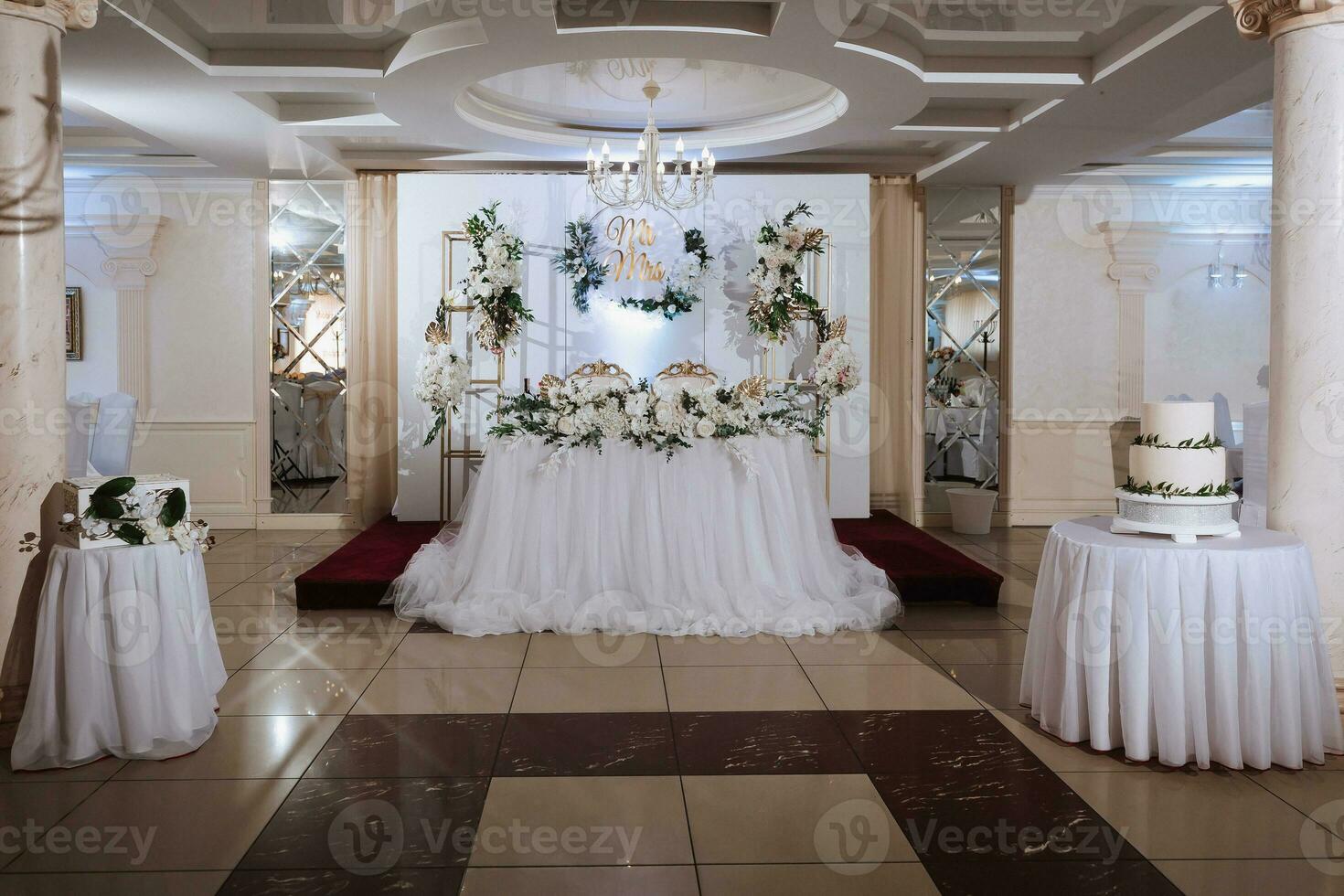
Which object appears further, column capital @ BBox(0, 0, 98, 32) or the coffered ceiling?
the coffered ceiling

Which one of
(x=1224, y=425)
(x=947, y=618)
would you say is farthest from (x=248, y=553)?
(x=1224, y=425)

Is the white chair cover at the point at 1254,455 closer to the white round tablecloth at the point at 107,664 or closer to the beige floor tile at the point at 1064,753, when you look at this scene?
the beige floor tile at the point at 1064,753

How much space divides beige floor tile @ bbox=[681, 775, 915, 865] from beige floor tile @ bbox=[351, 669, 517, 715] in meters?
1.10

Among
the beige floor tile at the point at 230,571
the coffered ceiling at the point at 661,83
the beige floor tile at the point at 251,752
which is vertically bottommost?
the beige floor tile at the point at 251,752

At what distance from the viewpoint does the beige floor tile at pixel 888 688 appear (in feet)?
12.7

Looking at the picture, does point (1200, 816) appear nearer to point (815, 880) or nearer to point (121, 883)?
point (815, 880)

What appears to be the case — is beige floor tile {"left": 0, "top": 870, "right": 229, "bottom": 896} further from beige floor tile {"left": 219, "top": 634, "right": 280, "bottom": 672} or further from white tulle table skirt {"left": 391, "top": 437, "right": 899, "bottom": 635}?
white tulle table skirt {"left": 391, "top": 437, "right": 899, "bottom": 635}

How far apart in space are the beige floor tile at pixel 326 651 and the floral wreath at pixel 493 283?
123 inches

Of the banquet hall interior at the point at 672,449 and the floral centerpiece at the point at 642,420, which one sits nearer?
the banquet hall interior at the point at 672,449

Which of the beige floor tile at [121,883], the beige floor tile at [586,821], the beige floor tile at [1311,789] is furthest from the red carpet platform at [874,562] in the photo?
the beige floor tile at [121,883]

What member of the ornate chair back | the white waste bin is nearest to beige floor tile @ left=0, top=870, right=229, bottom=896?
the ornate chair back

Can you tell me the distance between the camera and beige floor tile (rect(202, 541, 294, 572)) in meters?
6.75

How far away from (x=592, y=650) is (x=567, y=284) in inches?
155

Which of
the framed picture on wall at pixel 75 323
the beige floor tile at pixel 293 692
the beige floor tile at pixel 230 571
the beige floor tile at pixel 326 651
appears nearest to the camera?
the beige floor tile at pixel 293 692
